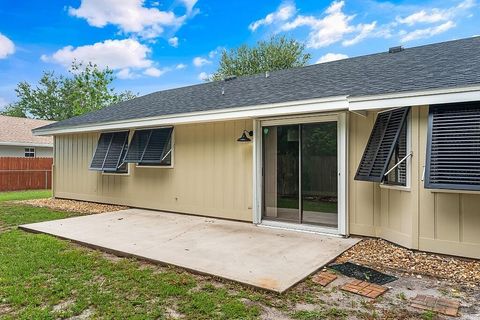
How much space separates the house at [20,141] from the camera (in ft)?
56.5

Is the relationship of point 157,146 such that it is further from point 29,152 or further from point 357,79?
point 29,152

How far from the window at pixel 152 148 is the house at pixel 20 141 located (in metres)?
12.5

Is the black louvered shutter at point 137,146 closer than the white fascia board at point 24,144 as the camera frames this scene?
Yes

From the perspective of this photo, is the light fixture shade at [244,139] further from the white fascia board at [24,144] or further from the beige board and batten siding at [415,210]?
the white fascia board at [24,144]

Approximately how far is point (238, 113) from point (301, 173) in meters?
1.65

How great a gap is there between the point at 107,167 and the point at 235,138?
12.8ft

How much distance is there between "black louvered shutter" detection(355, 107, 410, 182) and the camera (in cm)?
457

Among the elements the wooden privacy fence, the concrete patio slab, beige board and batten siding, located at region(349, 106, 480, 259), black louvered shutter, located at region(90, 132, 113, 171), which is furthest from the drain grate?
the wooden privacy fence

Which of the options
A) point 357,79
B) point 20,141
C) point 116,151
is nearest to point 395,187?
point 357,79

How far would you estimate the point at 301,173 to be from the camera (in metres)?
5.93

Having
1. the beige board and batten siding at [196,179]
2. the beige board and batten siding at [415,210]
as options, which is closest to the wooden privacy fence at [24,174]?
the beige board and batten siding at [196,179]

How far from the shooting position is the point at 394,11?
49.5 ft

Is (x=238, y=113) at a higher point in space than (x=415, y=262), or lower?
higher

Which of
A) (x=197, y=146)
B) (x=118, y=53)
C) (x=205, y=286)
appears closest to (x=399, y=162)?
(x=205, y=286)
